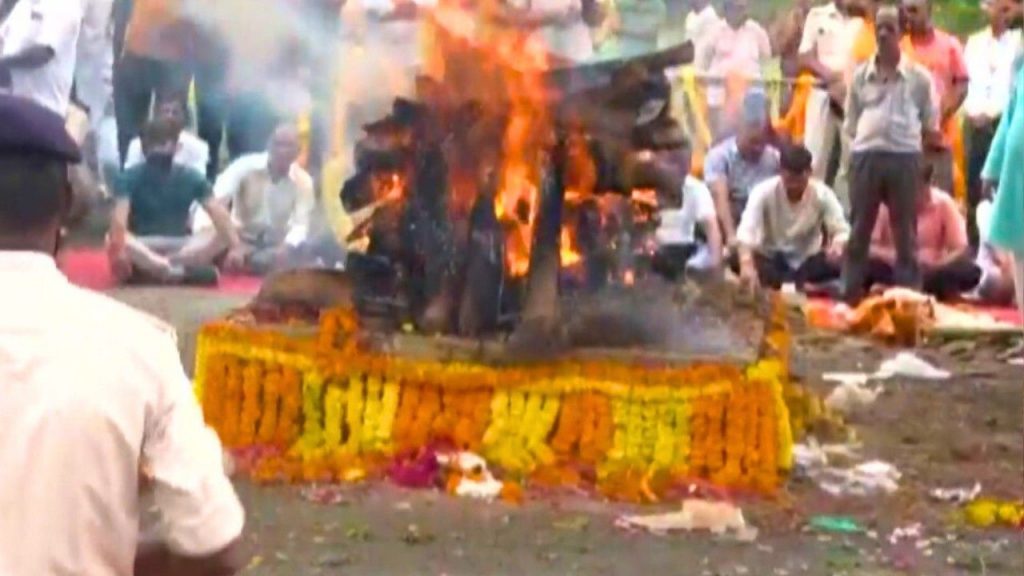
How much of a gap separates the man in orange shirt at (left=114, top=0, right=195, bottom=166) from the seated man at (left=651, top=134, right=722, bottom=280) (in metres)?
2.21

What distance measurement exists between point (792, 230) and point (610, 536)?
4.87m

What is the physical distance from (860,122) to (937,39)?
923mm

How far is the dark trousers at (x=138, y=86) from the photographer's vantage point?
28.2 feet

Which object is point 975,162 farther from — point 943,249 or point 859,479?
point 859,479

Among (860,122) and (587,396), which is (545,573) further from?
(860,122)

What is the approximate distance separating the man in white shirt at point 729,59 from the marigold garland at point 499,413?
3.35 m

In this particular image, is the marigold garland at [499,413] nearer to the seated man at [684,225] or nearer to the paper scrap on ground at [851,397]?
the seated man at [684,225]

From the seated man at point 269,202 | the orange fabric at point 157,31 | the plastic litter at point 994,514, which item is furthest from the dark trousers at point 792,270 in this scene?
the plastic litter at point 994,514

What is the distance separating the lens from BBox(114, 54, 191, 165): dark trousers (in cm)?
861

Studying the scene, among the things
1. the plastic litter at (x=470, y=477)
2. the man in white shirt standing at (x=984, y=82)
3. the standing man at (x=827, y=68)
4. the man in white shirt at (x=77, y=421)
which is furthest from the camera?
the man in white shirt standing at (x=984, y=82)

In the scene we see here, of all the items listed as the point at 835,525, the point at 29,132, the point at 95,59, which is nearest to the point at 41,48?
the point at 95,59

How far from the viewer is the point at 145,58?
8625 millimetres

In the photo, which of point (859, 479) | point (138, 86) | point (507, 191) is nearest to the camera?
point (859, 479)

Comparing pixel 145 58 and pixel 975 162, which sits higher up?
pixel 145 58
